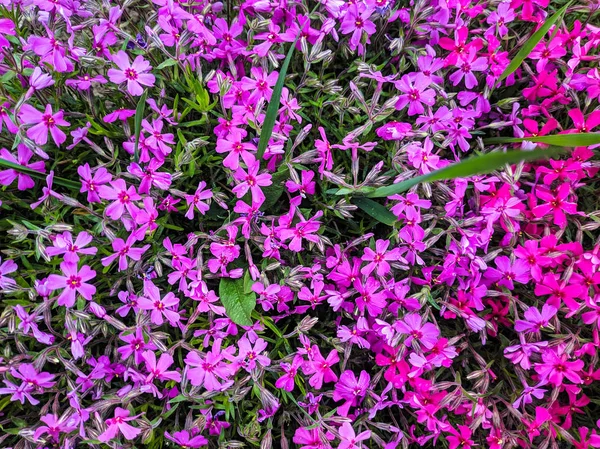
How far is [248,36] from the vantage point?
73.5 inches

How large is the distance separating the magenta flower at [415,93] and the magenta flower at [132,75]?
867 mm

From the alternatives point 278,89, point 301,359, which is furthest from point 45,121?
point 301,359

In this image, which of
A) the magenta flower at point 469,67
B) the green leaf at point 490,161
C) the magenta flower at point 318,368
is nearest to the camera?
the green leaf at point 490,161

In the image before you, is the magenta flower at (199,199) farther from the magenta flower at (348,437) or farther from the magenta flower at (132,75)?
the magenta flower at (348,437)

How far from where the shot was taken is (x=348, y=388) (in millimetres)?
1852

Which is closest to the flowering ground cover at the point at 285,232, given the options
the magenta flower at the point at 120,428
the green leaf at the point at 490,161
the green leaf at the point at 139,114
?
the magenta flower at the point at 120,428

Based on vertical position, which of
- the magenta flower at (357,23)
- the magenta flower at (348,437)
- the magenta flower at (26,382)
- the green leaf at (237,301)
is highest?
the magenta flower at (357,23)

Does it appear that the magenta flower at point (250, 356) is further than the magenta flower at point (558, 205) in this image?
No

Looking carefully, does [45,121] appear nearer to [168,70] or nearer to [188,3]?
[168,70]

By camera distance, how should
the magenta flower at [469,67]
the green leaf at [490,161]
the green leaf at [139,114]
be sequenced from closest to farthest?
the green leaf at [490,161]
the green leaf at [139,114]
the magenta flower at [469,67]

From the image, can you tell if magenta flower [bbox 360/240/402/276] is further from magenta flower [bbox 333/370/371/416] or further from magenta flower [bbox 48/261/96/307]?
magenta flower [bbox 48/261/96/307]

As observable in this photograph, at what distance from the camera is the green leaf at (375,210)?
185 cm

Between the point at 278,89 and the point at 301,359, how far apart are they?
91cm

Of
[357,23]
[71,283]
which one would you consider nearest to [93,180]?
[71,283]
